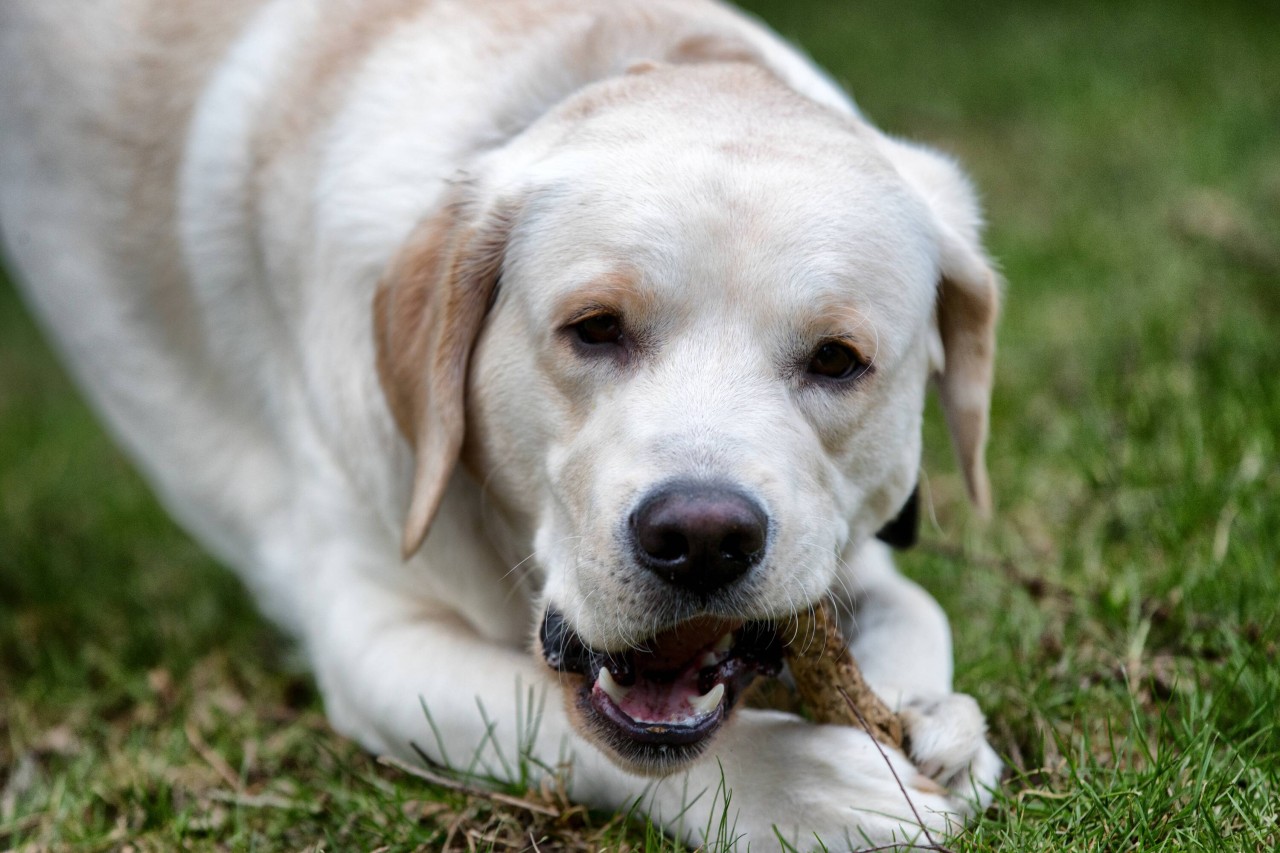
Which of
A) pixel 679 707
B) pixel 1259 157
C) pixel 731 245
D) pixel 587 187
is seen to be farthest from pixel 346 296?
pixel 1259 157

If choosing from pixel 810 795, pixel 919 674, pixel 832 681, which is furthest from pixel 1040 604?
pixel 810 795

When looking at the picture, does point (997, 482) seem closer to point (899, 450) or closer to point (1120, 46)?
point (899, 450)

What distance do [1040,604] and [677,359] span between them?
51.6 inches

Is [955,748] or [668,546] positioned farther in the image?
[955,748]

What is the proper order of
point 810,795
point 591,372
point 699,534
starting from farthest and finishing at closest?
point 591,372, point 810,795, point 699,534

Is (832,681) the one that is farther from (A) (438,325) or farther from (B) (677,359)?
(A) (438,325)

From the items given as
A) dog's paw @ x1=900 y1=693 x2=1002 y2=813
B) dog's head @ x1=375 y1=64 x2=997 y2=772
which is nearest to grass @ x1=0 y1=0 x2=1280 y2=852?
dog's paw @ x1=900 y1=693 x2=1002 y2=813

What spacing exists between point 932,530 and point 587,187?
1.84m

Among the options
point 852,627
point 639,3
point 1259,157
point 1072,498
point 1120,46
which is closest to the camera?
point 852,627

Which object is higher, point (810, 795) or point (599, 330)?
point (599, 330)

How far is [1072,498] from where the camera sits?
12.8 ft

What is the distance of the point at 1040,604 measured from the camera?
3289 mm

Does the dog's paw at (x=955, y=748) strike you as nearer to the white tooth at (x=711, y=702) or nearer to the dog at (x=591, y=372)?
the dog at (x=591, y=372)

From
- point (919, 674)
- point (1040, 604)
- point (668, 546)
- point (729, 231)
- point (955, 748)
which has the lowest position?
point (1040, 604)
